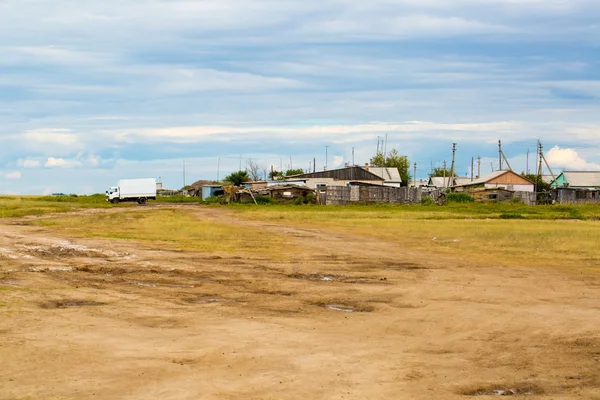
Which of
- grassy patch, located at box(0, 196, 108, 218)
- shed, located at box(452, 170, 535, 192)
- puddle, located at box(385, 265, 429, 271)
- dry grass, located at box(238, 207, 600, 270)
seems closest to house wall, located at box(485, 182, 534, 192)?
shed, located at box(452, 170, 535, 192)

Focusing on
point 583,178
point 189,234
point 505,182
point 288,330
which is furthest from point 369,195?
point 288,330

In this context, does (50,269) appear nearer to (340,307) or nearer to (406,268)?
(340,307)

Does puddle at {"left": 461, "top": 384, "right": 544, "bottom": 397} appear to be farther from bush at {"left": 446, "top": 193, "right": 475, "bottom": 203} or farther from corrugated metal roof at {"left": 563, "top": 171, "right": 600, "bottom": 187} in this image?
corrugated metal roof at {"left": 563, "top": 171, "right": 600, "bottom": 187}

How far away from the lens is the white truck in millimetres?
84125

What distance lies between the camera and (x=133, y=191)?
3324 inches

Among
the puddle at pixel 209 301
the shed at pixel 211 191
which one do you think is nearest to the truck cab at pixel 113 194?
the shed at pixel 211 191

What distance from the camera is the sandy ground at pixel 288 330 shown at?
28.4ft

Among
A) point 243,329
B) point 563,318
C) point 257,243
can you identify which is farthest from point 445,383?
point 257,243

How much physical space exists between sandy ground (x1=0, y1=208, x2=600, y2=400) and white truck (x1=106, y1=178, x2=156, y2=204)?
63.5m

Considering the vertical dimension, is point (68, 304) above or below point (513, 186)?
below

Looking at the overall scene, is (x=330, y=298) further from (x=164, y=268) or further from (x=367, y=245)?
(x=367, y=245)

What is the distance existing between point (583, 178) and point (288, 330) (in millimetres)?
101901

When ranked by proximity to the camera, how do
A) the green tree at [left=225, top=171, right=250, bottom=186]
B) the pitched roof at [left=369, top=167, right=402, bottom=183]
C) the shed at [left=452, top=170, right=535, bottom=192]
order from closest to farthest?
the shed at [left=452, top=170, right=535, bottom=192]
the pitched roof at [left=369, top=167, right=402, bottom=183]
the green tree at [left=225, top=171, right=250, bottom=186]

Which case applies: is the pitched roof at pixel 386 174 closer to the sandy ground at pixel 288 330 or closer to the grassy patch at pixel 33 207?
the grassy patch at pixel 33 207
